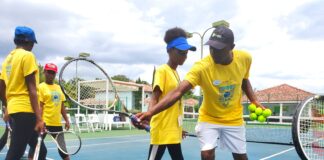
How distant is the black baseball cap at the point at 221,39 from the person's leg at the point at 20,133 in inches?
80.6

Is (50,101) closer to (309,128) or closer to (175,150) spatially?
(175,150)

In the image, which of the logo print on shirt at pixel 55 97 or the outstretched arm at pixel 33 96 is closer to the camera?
the outstretched arm at pixel 33 96

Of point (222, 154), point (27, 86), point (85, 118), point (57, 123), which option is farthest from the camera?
point (85, 118)

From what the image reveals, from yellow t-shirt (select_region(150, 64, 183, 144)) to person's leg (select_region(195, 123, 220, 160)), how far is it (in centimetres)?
28

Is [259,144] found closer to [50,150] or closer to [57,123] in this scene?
[50,150]

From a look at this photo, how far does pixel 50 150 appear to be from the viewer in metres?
9.96

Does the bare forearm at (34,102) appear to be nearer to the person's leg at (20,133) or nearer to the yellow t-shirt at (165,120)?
the person's leg at (20,133)

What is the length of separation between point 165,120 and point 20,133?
4.89ft

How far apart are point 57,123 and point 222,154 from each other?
4900mm

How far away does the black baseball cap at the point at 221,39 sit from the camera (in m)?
3.61

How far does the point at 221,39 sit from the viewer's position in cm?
363

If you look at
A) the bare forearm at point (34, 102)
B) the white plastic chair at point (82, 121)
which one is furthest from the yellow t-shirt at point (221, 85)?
the white plastic chair at point (82, 121)

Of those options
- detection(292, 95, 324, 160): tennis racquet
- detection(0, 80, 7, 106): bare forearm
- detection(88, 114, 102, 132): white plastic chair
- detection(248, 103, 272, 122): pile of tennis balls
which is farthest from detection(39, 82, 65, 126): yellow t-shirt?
detection(88, 114, 102, 132): white plastic chair

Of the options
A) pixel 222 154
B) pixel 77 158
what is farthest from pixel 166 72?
pixel 222 154
